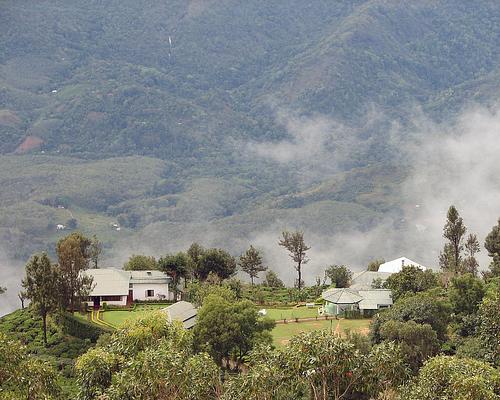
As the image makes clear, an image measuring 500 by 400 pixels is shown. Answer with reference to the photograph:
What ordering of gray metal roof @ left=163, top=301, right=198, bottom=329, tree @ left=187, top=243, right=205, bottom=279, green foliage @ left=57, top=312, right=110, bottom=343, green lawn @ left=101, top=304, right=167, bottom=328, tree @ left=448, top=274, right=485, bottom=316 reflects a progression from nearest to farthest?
1. tree @ left=448, top=274, right=485, bottom=316
2. green foliage @ left=57, top=312, right=110, bottom=343
3. gray metal roof @ left=163, top=301, right=198, bottom=329
4. green lawn @ left=101, top=304, right=167, bottom=328
5. tree @ left=187, top=243, right=205, bottom=279

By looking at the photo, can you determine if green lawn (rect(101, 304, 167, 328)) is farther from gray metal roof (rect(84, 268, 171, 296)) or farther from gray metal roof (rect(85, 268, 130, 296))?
gray metal roof (rect(84, 268, 171, 296))

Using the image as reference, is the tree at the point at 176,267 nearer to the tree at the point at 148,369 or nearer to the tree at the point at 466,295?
the tree at the point at 466,295

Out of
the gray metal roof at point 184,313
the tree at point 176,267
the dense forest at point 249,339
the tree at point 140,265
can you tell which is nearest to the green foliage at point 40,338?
the dense forest at point 249,339

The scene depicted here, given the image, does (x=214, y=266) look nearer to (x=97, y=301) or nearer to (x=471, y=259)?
(x=97, y=301)

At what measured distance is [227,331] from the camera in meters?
55.6

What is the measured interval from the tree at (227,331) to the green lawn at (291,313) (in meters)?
11.3

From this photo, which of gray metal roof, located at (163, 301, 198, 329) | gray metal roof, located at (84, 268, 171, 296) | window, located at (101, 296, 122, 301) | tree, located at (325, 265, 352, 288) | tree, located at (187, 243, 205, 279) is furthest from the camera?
tree, located at (325, 265, 352, 288)

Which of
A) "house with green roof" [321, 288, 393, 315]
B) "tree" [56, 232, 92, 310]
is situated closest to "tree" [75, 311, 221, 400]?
"tree" [56, 232, 92, 310]

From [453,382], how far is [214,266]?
50.2 m

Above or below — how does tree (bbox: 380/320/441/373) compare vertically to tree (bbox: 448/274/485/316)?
below

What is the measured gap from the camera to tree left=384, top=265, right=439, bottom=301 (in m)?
70.4

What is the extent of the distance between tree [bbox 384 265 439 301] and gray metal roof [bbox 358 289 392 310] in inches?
23.6

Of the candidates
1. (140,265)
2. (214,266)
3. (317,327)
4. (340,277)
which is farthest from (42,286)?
(340,277)

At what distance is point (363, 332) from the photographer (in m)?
62.0
